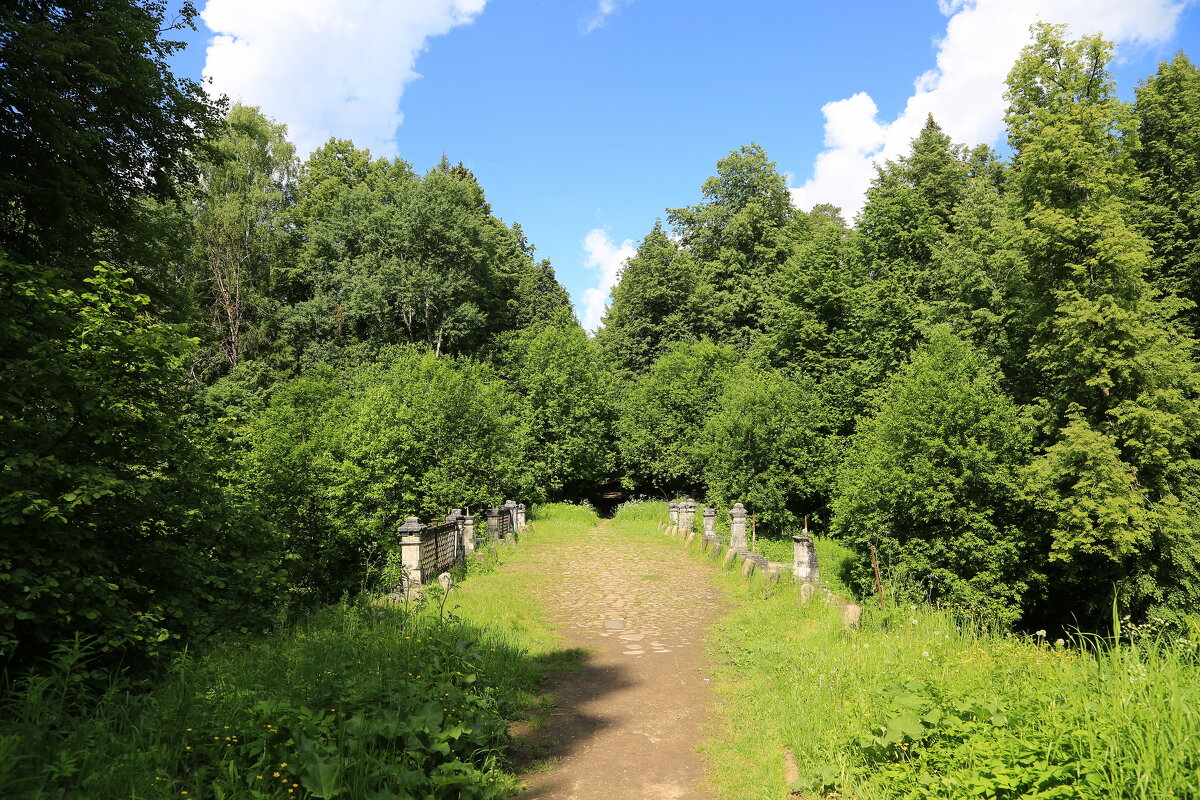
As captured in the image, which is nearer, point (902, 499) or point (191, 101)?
point (191, 101)

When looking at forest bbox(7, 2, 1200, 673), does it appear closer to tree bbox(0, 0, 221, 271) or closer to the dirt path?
tree bbox(0, 0, 221, 271)

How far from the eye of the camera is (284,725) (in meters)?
4.17

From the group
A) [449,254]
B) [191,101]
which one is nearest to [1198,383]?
[191,101]

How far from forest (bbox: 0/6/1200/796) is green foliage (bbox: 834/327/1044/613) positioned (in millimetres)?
94

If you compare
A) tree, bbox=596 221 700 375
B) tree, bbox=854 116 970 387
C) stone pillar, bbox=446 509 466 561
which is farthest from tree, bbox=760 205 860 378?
stone pillar, bbox=446 509 466 561

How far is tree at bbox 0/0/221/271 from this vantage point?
948 centimetres

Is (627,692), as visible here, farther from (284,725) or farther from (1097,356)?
(1097,356)

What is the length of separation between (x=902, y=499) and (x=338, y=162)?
38885mm

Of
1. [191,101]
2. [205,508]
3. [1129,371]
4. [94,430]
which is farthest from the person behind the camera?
[1129,371]

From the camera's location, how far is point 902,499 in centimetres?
1700

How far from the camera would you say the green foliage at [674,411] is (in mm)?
31328

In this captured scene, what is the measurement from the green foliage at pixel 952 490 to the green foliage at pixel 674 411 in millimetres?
12414

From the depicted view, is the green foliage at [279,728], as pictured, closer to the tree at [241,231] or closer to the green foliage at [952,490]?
the green foliage at [952,490]

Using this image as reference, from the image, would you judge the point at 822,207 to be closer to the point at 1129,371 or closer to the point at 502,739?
the point at 1129,371
